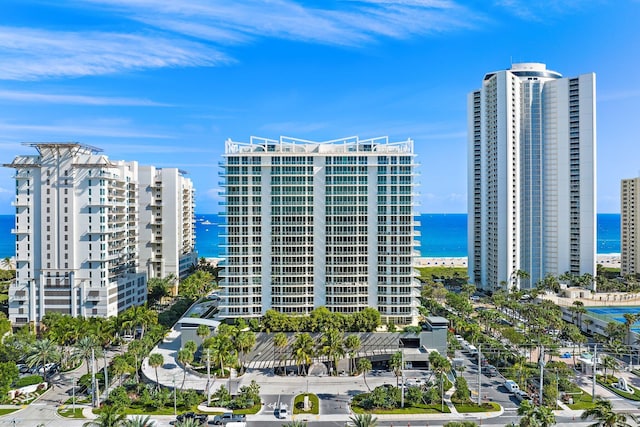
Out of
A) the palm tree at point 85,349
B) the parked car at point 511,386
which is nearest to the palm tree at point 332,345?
the parked car at point 511,386

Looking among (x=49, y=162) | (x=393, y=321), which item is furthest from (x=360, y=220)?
(x=49, y=162)

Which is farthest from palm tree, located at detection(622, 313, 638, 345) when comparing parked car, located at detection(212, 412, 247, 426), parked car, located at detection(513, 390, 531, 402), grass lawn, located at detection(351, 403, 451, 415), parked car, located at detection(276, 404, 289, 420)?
parked car, located at detection(212, 412, 247, 426)

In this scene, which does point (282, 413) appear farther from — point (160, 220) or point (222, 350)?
point (160, 220)

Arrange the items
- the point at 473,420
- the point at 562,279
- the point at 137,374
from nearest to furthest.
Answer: the point at 473,420, the point at 137,374, the point at 562,279

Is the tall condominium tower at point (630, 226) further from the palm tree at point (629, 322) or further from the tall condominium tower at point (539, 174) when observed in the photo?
the palm tree at point (629, 322)

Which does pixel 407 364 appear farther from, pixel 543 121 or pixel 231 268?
pixel 543 121

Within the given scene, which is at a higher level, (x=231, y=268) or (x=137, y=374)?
(x=231, y=268)
